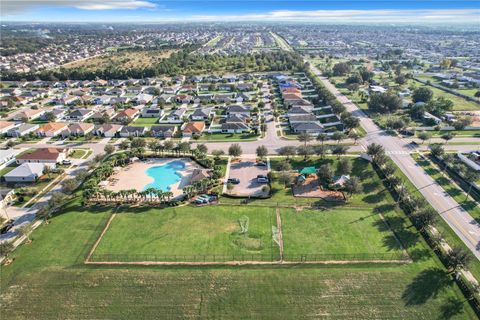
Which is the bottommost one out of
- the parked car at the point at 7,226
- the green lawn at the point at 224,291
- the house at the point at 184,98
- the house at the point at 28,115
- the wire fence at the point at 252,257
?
the green lawn at the point at 224,291

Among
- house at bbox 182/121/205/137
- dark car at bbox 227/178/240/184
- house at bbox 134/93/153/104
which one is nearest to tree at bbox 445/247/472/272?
dark car at bbox 227/178/240/184

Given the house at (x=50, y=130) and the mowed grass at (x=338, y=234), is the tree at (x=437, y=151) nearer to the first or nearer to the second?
the mowed grass at (x=338, y=234)

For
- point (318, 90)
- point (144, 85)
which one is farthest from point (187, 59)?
point (318, 90)

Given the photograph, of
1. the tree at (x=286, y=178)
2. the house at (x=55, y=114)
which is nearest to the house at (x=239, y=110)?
the tree at (x=286, y=178)

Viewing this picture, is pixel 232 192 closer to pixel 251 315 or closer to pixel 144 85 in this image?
pixel 251 315

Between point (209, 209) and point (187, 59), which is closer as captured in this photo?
point (209, 209)

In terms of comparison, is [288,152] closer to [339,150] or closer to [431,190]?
[339,150]

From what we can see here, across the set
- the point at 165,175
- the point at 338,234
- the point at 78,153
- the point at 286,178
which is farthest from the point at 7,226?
the point at 338,234
